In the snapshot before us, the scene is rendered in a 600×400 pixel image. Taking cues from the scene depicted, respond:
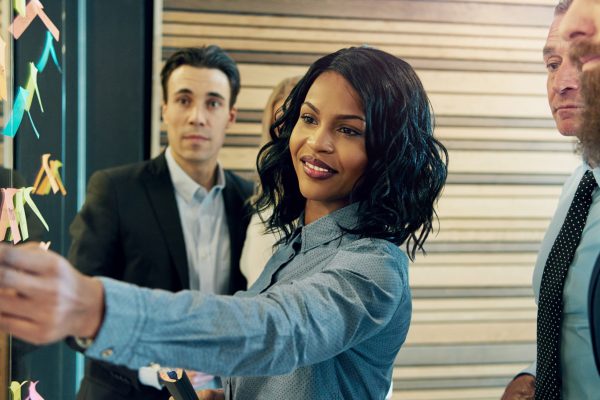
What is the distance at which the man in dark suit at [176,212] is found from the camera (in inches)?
56.7

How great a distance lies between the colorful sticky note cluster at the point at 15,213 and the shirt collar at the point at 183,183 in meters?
1.08

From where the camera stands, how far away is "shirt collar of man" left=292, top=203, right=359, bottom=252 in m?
1.42

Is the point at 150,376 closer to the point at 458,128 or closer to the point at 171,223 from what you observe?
the point at 171,223

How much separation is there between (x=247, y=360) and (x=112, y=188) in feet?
4.06

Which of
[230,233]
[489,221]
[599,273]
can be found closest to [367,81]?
[599,273]

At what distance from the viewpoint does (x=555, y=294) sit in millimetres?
1570

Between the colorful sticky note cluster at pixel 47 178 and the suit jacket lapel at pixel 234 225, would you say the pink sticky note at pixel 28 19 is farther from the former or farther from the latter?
the suit jacket lapel at pixel 234 225

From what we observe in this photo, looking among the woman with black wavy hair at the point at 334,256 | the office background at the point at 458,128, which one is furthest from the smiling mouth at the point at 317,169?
the office background at the point at 458,128

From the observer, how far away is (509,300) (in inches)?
144

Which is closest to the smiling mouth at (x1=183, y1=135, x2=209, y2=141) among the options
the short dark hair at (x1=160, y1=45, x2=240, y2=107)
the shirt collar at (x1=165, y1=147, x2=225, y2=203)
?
the shirt collar at (x1=165, y1=147, x2=225, y2=203)

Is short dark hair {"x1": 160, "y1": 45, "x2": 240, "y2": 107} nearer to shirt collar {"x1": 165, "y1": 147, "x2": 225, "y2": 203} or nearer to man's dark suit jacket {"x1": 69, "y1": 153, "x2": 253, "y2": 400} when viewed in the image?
shirt collar {"x1": 165, "y1": 147, "x2": 225, "y2": 203}

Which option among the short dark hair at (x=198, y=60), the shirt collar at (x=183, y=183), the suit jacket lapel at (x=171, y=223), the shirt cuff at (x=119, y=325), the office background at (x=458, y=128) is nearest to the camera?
the shirt cuff at (x=119, y=325)

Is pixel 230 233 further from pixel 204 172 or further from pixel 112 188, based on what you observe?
pixel 112 188

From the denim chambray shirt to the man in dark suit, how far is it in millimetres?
96
